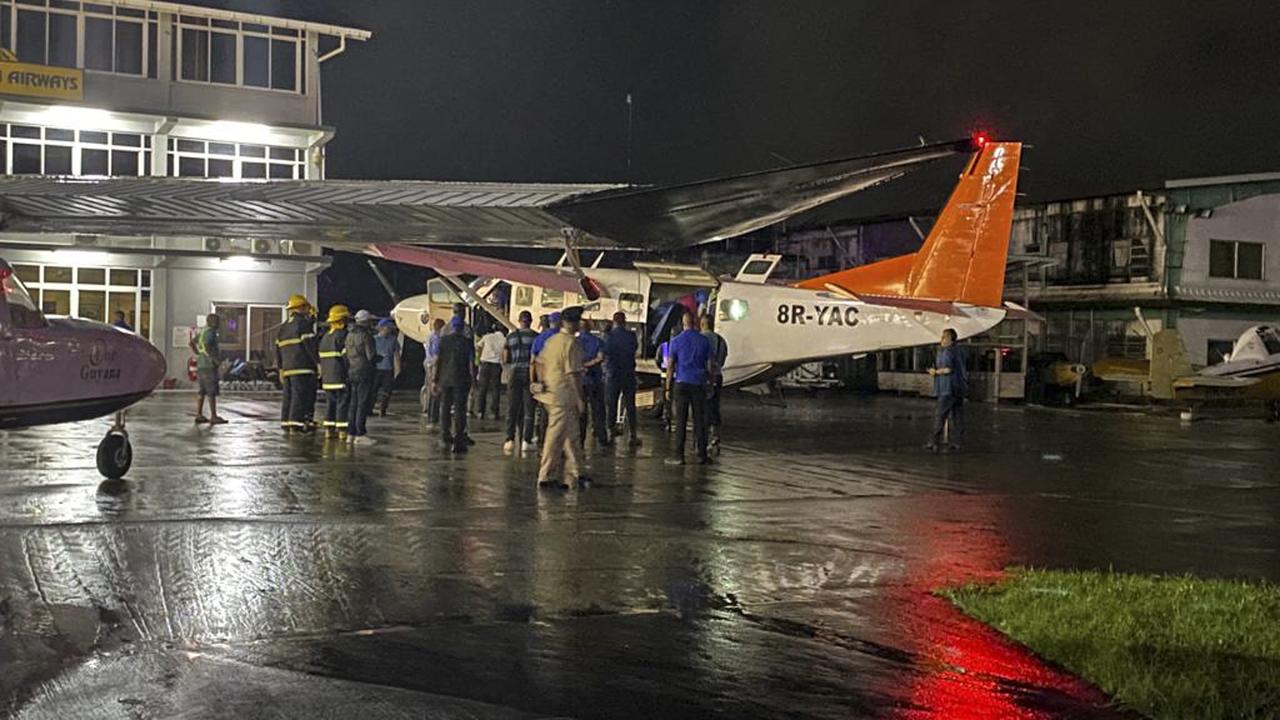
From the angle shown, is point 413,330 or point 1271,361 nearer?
point 413,330

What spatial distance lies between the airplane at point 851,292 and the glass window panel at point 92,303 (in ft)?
53.0

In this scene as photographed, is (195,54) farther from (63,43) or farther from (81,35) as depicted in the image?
(63,43)

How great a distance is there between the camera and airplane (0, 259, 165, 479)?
440 inches

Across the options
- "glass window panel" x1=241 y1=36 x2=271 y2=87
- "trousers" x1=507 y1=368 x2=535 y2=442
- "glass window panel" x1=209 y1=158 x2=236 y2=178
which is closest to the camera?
"trousers" x1=507 y1=368 x2=535 y2=442

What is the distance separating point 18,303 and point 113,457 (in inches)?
77.9

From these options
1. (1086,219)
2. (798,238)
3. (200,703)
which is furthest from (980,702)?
(798,238)

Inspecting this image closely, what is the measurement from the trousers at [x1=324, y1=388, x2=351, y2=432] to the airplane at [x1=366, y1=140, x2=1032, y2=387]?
8.67ft

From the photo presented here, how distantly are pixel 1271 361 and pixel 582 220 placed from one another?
2252 cm

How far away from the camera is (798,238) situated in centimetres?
5397

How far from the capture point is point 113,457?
12.6 m

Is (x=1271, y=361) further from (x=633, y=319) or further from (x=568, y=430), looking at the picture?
(x=568, y=430)

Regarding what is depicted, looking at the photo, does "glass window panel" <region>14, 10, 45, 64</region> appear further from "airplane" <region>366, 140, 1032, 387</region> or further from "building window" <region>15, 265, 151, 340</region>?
"airplane" <region>366, 140, 1032, 387</region>

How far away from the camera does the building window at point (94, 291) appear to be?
32781 millimetres

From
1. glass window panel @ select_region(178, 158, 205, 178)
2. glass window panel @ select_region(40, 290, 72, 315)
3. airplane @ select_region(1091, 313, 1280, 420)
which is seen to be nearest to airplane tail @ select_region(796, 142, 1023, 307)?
airplane @ select_region(1091, 313, 1280, 420)
